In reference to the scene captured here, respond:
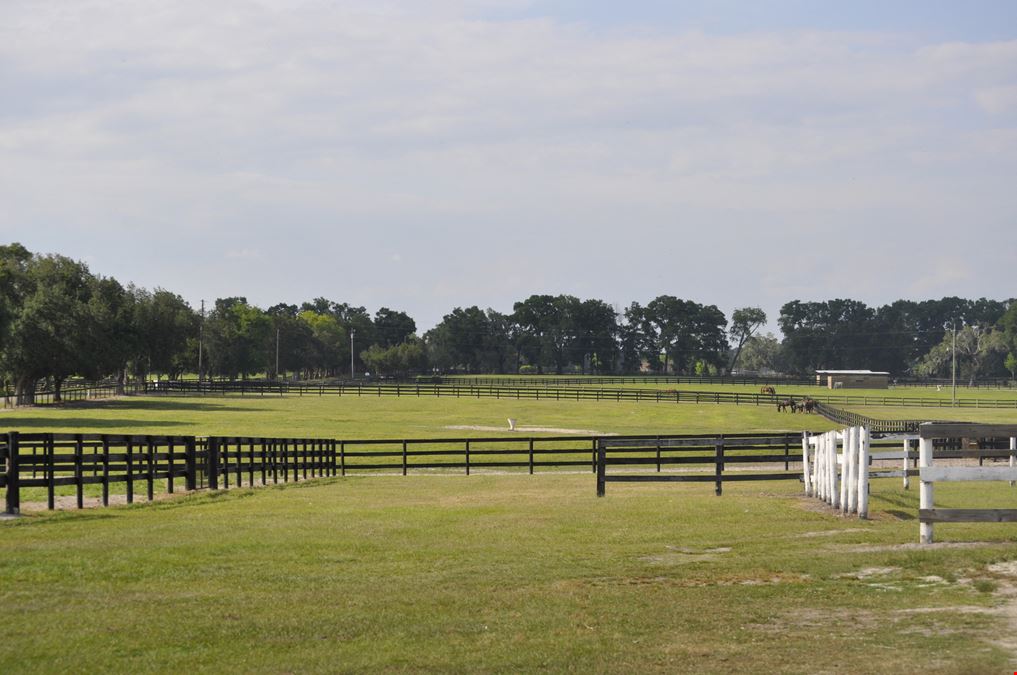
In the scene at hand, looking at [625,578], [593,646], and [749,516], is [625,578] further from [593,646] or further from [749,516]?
[749,516]

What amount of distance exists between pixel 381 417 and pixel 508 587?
69072 millimetres

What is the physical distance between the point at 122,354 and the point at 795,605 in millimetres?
102284

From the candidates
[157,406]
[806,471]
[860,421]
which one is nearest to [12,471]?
[806,471]

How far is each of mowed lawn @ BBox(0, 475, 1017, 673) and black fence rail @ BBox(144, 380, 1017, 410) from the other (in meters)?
86.1

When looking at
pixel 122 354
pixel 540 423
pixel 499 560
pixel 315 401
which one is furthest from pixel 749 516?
pixel 122 354

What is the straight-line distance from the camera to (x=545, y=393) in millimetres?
116938

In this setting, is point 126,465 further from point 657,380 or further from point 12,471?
point 657,380

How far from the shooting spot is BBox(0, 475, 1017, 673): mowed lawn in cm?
977

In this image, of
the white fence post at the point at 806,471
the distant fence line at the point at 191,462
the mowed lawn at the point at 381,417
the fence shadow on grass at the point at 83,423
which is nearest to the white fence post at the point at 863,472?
the distant fence line at the point at 191,462

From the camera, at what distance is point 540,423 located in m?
75.8

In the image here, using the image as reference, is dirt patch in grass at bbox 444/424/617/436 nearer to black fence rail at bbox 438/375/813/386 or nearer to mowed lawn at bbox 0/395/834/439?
mowed lawn at bbox 0/395/834/439

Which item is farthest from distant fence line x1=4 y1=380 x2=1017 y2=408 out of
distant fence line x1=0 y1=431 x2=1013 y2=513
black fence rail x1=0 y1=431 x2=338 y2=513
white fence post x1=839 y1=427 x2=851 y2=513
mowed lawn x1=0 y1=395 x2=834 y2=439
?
white fence post x1=839 y1=427 x2=851 y2=513

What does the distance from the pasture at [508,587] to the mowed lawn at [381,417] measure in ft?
137

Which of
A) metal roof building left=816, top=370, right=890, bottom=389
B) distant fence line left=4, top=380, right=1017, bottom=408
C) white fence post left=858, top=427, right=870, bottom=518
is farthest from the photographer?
metal roof building left=816, top=370, right=890, bottom=389
